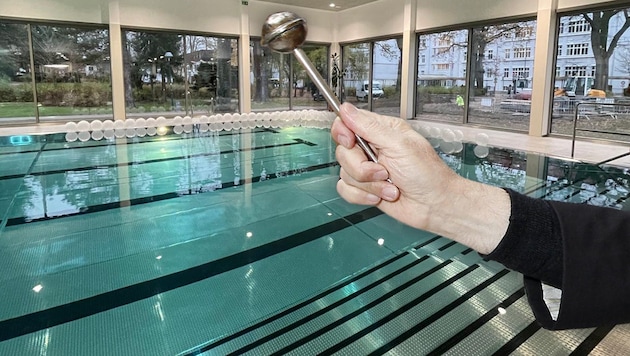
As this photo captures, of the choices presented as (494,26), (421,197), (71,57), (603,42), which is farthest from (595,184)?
(71,57)

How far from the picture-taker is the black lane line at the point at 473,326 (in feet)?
5.58

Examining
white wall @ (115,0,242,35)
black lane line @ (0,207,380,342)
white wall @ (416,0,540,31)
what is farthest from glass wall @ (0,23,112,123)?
black lane line @ (0,207,380,342)

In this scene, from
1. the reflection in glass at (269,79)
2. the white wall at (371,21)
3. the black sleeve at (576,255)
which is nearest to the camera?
the black sleeve at (576,255)

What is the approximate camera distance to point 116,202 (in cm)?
381

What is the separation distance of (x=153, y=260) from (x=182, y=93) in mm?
8649

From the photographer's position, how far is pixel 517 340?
1.76m

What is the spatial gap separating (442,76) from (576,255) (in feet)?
31.7

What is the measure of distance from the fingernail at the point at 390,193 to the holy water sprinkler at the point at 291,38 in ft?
0.19

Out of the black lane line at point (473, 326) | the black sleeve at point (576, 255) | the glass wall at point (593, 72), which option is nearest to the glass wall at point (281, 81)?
the glass wall at point (593, 72)

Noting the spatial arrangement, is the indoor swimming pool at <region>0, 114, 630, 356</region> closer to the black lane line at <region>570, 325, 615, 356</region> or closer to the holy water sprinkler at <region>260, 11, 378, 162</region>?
the black lane line at <region>570, 325, 615, 356</region>

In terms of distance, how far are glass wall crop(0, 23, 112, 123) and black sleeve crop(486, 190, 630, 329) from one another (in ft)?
33.6

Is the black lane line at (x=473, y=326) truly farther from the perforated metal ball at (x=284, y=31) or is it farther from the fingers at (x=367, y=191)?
the perforated metal ball at (x=284, y=31)

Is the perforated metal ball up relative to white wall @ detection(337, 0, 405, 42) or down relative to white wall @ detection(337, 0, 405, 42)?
down

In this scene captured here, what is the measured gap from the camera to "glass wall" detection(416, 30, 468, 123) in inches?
361
